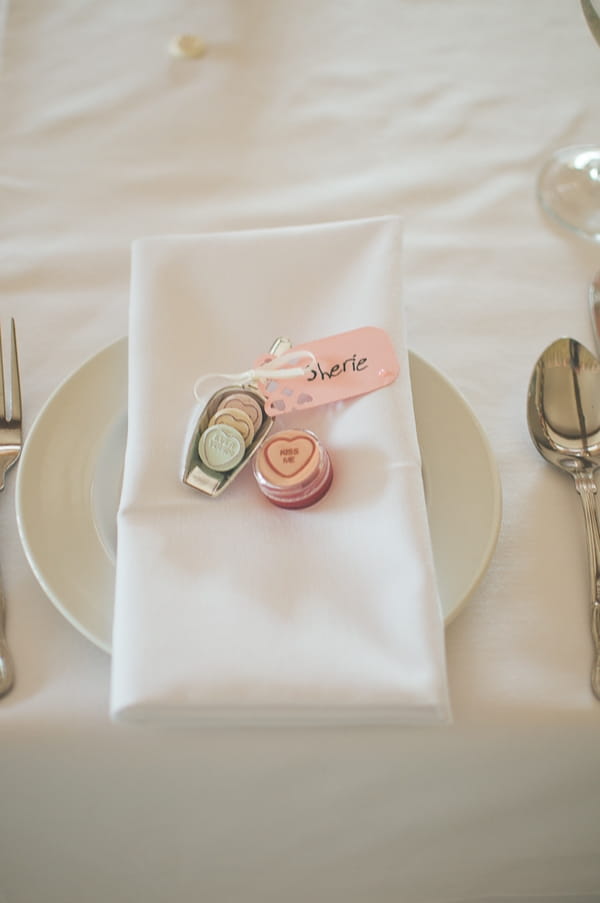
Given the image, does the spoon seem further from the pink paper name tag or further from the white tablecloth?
the pink paper name tag

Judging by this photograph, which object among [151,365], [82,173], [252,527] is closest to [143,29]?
[82,173]

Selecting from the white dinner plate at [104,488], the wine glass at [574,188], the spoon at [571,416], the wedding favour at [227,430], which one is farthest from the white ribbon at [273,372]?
the wine glass at [574,188]

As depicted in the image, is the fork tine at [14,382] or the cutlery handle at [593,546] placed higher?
the fork tine at [14,382]

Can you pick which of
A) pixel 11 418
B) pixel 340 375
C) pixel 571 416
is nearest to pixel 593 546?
pixel 571 416

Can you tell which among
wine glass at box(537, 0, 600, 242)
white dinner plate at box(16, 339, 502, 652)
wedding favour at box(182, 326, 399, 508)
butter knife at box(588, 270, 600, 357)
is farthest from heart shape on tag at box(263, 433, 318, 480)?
wine glass at box(537, 0, 600, 242)

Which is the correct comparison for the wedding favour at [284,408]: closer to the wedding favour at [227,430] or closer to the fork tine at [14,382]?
the wedding favour at [227,430]

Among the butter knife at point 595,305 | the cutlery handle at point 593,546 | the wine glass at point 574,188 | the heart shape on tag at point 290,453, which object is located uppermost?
the wine glass at point 574,188
